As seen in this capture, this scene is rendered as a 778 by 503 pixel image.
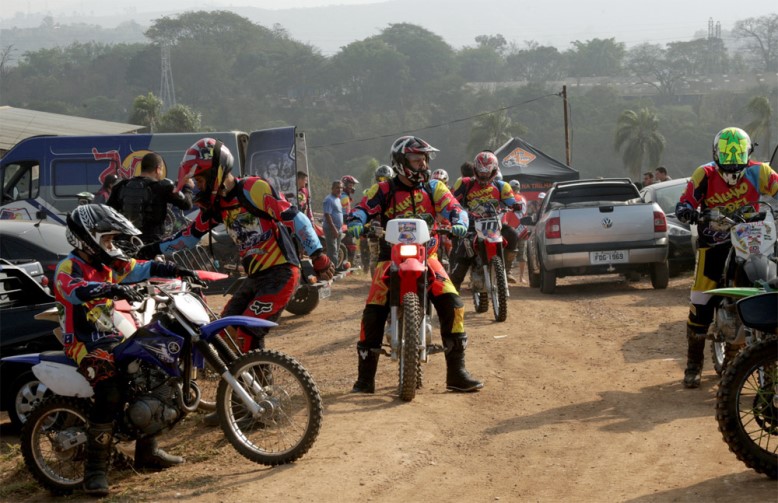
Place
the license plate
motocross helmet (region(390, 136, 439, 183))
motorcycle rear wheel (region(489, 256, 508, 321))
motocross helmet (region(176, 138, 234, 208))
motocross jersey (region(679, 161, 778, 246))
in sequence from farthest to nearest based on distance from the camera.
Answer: the license plate
motorcycle rear wheel (region(489, 256, 508, 321))
motocross helmet (region(390, 136, 439, 183))
motocross jersey (region(679, 161, 778, 246))
motocross helmet (region(176, 138, 234, 208))

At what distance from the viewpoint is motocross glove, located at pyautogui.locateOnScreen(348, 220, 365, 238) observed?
912 cm

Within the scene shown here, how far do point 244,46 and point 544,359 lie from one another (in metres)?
132

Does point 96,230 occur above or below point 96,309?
above

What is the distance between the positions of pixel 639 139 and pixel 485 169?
228 feet

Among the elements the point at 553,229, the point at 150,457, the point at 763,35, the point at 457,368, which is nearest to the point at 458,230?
the point at 457,368

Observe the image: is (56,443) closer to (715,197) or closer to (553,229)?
(715,197)

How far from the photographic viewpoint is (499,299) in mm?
12820

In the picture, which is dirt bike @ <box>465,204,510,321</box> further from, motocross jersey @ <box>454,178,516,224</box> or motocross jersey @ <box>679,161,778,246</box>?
motocross jersey @ <box>679,161,778,246</box>

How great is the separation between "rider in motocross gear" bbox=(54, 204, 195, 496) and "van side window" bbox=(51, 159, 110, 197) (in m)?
13.3

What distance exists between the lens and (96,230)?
6.79 metres

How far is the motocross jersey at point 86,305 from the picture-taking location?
6840 mm

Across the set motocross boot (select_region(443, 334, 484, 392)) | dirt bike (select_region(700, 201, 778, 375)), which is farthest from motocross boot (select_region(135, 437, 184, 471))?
dirt bike (select_region(700, 201, 778, 375))

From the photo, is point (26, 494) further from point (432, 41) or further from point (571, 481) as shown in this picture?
point (432, 41)

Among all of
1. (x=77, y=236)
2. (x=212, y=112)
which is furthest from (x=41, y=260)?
(x=212, y=112)
